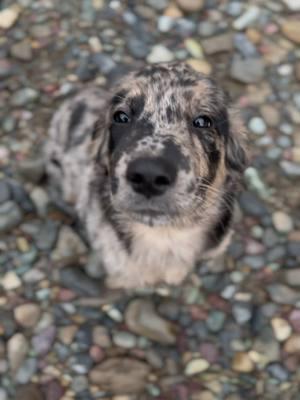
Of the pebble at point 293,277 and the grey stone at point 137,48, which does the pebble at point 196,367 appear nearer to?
the pebble at point 293,277

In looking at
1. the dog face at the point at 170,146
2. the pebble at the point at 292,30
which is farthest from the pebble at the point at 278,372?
the pebble at the point at 292,30

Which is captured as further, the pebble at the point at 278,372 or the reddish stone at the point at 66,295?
the reddish stone at the point at 66,295

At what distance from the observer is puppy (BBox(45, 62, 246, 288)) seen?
3398 mm

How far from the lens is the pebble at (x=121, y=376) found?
180 inches

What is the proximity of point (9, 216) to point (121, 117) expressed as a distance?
181 cm

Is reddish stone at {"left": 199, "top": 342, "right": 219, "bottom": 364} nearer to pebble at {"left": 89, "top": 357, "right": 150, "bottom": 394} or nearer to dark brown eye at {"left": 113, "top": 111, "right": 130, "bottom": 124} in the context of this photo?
pebble at {"left": 89, "top": 357, "right": 150, "bottom": 394}

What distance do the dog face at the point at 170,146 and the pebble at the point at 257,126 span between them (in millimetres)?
1429

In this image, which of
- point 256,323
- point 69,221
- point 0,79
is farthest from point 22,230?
point 256,323

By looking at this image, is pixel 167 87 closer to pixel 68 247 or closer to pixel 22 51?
pixel 68 247

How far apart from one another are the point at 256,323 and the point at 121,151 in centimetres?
214

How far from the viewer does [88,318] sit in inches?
193

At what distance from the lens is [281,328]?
4793 mm

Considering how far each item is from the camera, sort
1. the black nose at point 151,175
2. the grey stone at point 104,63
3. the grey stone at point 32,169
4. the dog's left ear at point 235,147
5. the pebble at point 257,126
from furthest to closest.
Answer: the grey stone at point 104,63
the pebble at point 257,126
the grey stone at point 32,169
the dog's left ear at point 235,147
the black nose at point 151,175

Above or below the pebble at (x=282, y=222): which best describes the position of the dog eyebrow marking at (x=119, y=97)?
above
